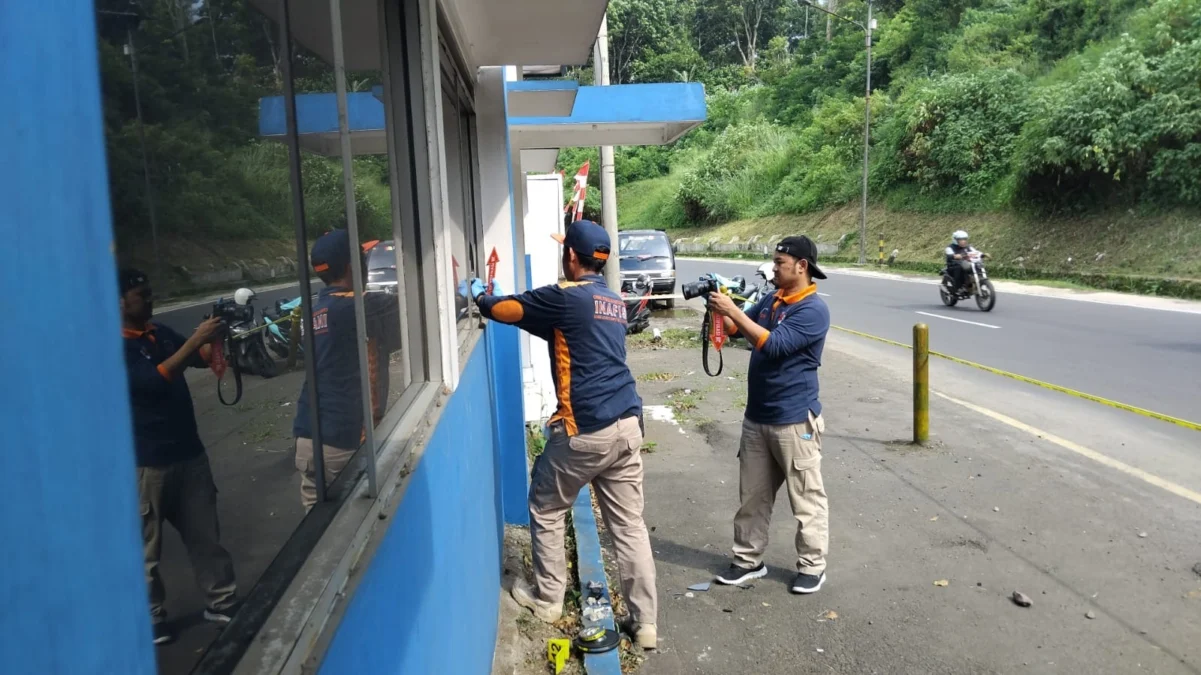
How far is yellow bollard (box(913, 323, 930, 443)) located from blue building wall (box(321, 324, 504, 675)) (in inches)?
162

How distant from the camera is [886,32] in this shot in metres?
45.7

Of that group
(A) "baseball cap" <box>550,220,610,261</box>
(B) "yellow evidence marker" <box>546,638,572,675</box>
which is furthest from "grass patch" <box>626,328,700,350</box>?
(B) "yellow evidence marker" <box>546,638,572,675</box>

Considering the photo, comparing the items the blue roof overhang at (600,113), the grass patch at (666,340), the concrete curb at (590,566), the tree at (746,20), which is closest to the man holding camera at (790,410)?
the concrete curb at (590,566)

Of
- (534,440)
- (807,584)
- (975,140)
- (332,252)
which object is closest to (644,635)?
(807,584)

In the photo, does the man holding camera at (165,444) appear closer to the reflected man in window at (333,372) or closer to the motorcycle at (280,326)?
the motorcycle at (280,326)

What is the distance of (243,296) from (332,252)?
Result: 0.53 metres

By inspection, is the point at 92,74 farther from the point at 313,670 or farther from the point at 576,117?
the point at 576,117

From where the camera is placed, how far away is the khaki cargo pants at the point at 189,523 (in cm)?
90

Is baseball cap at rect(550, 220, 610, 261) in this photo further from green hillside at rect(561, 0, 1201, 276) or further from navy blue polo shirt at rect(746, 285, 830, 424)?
green hillside at rect(561, 0, 1201, 276)

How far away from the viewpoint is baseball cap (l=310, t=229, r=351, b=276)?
5.38 feet

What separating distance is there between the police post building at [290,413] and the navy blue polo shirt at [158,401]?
0.12 feet

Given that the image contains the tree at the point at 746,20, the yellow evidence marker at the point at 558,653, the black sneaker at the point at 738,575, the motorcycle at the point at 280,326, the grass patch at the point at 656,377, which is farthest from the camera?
the tree at the point at 746,20

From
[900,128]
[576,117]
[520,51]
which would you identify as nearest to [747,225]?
[900,128]

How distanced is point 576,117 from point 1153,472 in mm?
5630
